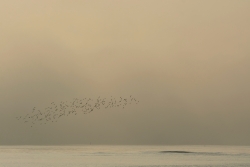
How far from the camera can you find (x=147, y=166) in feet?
299

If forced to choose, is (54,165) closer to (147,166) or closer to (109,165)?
(109,165)

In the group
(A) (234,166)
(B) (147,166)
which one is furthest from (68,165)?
(A) (234,166)

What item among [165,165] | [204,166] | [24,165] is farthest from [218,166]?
[24,165]

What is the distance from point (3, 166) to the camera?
89062mm

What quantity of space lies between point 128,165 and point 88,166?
828 cm

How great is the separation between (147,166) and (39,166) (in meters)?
19.1

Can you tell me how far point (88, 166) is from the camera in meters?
88.3

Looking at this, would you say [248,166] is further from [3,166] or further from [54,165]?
[3,166]

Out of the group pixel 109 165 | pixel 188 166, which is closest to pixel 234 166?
pixel 188 166

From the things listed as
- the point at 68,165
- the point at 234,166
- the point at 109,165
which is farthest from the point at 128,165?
the point at 234,166

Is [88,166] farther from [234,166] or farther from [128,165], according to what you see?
[234,166]

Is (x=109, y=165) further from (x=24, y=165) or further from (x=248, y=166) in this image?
(x=248, y=166)

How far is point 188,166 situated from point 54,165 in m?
23.8

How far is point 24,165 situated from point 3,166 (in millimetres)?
5023
